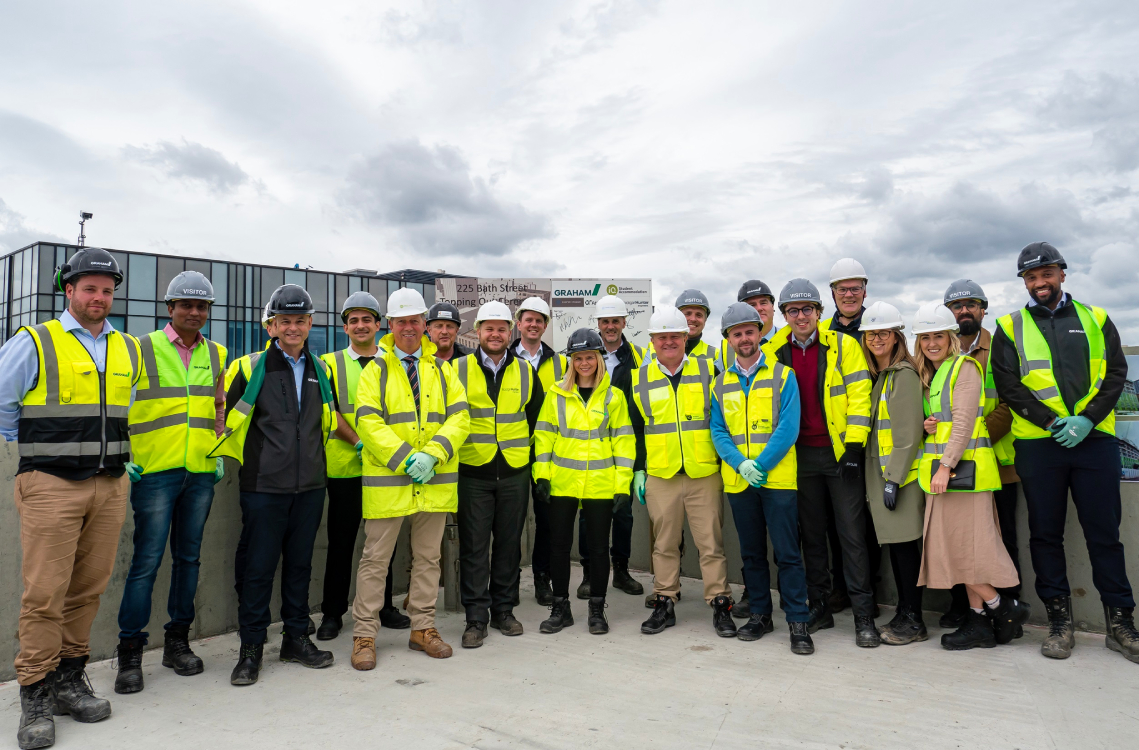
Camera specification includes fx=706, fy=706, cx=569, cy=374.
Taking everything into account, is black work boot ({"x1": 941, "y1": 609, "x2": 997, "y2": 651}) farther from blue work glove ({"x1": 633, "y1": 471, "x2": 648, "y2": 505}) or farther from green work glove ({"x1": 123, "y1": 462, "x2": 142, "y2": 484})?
green work glove ({"x1": 123, "y1": 462, "x2": 142, "y2": 484})

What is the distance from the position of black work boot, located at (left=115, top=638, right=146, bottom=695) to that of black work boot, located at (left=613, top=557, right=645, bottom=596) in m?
3.69

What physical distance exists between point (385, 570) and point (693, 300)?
10.7 feet

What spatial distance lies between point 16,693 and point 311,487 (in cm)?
193

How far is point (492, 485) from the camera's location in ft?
16.8

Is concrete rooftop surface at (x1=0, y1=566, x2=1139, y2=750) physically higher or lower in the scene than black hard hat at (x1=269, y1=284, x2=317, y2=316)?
lower

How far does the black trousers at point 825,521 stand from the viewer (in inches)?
187

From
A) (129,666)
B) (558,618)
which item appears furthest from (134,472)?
(558,618)

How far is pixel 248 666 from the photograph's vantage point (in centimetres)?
412

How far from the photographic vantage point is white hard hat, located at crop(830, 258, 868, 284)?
5.43 meters

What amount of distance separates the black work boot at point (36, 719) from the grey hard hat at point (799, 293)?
4.86m

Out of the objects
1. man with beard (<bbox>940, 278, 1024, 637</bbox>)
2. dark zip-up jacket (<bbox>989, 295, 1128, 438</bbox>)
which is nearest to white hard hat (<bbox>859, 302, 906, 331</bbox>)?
man with beard (<bbox>940, 278, 1024, 637</bbox>)

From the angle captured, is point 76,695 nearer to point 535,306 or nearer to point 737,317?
point 535,306

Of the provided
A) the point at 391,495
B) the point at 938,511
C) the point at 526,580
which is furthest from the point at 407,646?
the point at 938,511

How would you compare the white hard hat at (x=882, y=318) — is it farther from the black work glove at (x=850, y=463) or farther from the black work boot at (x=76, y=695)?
the black work boot at (x=76, y=695)
